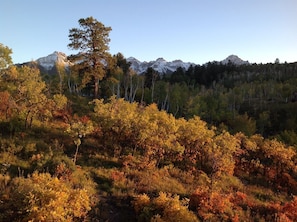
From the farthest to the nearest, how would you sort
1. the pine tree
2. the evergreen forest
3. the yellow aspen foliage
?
the pine tree → the evergreen forest → the yellow aspen foliage

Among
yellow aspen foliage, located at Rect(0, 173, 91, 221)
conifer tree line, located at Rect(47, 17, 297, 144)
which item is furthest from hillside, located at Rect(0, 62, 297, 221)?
conifer tree line, located at Rect(47, 17, 297, 144)

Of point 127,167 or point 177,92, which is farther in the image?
point 177,92

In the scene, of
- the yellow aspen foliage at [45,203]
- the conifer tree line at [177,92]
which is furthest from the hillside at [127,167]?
the conifer tree line at [177,92]

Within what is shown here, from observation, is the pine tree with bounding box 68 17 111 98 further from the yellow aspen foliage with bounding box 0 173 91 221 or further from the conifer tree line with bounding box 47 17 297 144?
the yellow aspen foliage with bounding box 0 173 91 221

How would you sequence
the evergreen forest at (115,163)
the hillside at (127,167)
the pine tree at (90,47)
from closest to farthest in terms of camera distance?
the evergreen forest at (115,163) → the hillside at (127,167) → the pine tree at (90,47)

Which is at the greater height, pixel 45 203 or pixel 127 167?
pixel 45 203

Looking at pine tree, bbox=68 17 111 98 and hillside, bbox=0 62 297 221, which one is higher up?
pine tree, bbox=68 17 111 98

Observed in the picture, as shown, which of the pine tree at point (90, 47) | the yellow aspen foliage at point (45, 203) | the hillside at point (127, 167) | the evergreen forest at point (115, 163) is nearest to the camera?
the yellow aspen foliage at point (45, 203)

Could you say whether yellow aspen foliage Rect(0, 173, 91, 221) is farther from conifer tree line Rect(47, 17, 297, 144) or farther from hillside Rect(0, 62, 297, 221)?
conifer tree line Rect(47, 17, 297, 144)

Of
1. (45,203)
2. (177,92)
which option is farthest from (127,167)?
(177,92)

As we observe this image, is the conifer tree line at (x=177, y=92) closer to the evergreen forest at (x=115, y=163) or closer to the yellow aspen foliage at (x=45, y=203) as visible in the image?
the evergreen forest at (x=115, y=163)

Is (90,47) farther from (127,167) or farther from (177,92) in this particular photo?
(177,92)

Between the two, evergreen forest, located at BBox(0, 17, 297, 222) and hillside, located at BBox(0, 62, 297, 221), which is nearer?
evergreen forest, located at BBox(0, 17, 297, 222)

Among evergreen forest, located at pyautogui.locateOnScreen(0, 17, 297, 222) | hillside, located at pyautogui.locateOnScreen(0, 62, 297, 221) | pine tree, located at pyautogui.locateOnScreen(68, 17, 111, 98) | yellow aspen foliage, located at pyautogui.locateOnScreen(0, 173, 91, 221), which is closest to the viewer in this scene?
yellow aspen foliage, located at pyautogui.locateOnScreen(0, 173, 91, 221)
